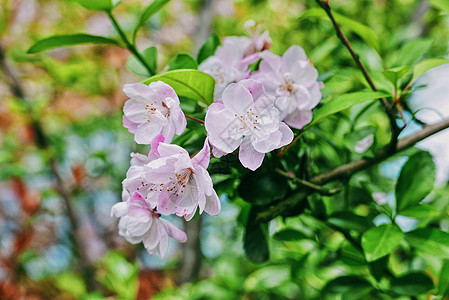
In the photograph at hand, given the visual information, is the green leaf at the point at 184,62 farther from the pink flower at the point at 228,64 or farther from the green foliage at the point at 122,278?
the green foliage at the point at 122,278

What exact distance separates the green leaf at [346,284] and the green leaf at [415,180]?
16 centimetres

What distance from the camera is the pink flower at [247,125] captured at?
381 millimetres

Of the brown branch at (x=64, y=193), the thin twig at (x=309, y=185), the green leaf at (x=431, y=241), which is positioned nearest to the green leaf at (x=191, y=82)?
the thin twig at (x=309, y=185)

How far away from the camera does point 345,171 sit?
0.49 m

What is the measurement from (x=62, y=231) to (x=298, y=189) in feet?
8.17

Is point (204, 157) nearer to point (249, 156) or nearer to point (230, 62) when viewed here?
point (249, 156)

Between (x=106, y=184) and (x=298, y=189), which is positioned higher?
(x=298, y=189)

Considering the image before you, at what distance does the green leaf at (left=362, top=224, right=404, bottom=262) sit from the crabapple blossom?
0.86ft

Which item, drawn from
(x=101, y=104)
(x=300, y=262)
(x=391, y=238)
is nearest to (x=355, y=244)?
(x=391, y=238)

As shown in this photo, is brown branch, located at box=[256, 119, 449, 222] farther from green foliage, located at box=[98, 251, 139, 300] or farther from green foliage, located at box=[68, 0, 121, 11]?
green foliage, located at box=[98, 251, 139, 300]

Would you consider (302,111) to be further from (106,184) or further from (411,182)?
(106,184)

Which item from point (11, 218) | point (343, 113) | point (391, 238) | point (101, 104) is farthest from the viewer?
point (101, 104)

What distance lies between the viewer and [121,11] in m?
2.78

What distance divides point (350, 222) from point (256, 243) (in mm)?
144
